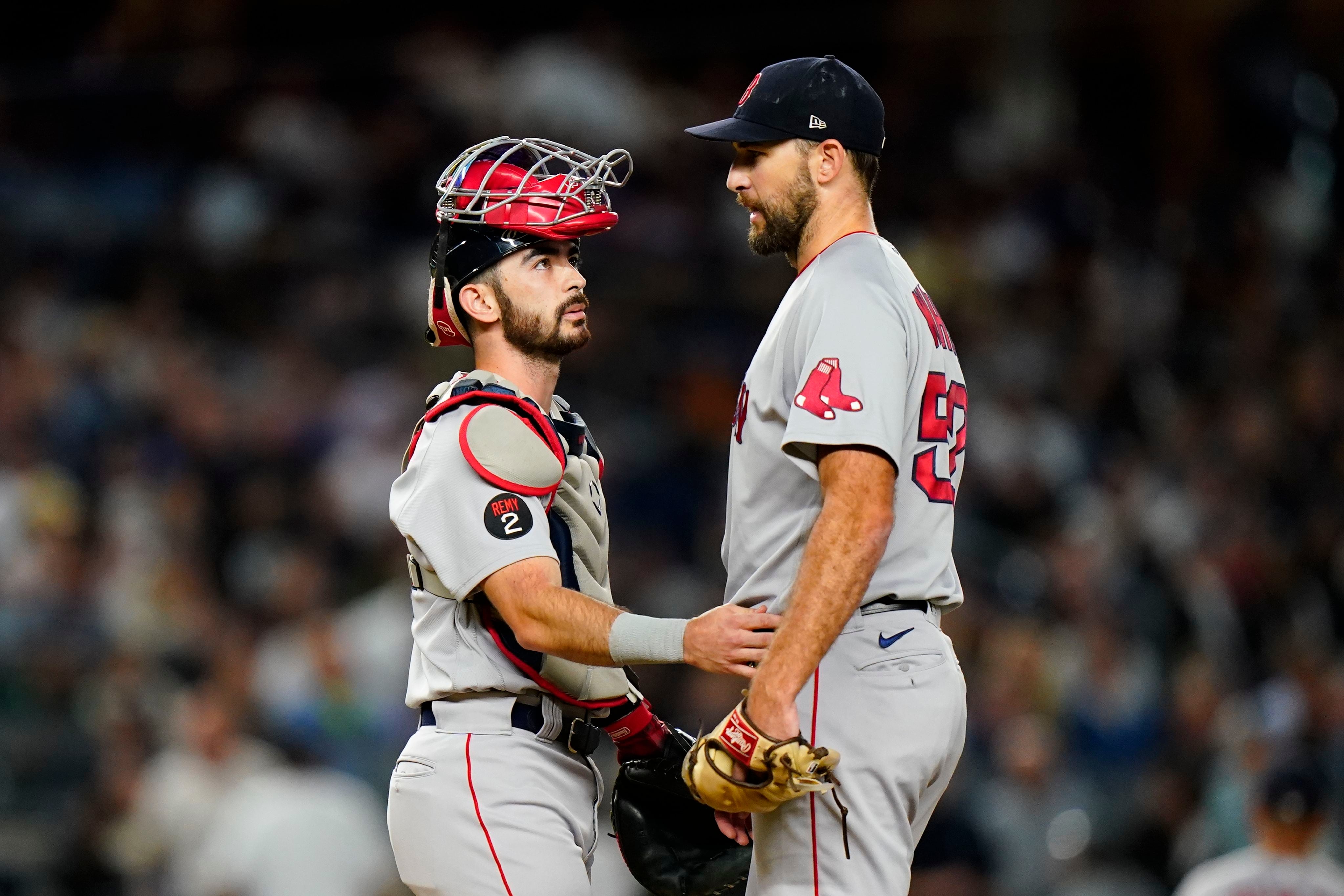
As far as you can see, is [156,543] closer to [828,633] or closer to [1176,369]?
[1176,369]

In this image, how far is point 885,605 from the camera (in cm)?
332

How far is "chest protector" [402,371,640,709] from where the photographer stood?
3.33 m

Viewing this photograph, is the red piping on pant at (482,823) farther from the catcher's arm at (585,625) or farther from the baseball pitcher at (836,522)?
the baseball pitcher at (836,522)

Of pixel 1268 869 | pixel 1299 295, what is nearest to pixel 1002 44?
pixel 1299 295

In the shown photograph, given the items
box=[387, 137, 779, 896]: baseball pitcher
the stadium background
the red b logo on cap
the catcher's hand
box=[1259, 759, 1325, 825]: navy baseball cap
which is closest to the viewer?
the catcher's hand

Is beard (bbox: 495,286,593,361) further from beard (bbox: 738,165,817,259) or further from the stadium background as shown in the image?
the stadium background

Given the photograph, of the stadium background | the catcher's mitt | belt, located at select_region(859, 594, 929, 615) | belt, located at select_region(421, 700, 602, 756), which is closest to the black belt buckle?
belt, located at select_region(421, 700, 602, 756)

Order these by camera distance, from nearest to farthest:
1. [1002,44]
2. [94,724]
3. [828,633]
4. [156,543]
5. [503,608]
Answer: [828,633] < [503,608] < [94,724] < [156,543] < [1002,44]

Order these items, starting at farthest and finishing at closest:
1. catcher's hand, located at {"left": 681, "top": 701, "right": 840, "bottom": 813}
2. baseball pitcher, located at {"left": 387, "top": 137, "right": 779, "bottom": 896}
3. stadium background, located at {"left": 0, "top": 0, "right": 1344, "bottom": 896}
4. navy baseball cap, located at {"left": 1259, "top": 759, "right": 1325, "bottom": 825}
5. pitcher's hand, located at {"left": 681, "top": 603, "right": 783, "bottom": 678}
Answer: stadium background, located at {"left": 0, "top": 0, "right": 1344, "bottom": 896} < navy baseball cap, located at {"left": 1259, "top": 759, "right": 1325, "bottom": 825} < baseball pitcher, located at {"left": 387, "top": 137, "right": 779, "bottom": 896} < pitcher's hand, located at {"left": 681, "top": 603, "right": 783, "bottom": 678} < catcher's hand, located at {"left": 681, "top": 701, "right": 840, "bottom": 813}

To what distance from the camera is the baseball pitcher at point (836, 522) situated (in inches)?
121

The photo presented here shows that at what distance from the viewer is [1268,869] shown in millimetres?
5281

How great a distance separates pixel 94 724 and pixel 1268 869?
5.18 m

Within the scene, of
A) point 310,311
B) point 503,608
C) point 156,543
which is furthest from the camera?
point 310,311

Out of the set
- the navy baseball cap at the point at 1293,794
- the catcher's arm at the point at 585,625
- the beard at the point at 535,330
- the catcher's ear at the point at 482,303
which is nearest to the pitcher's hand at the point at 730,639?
the catcher's arm at the point at 585,625
